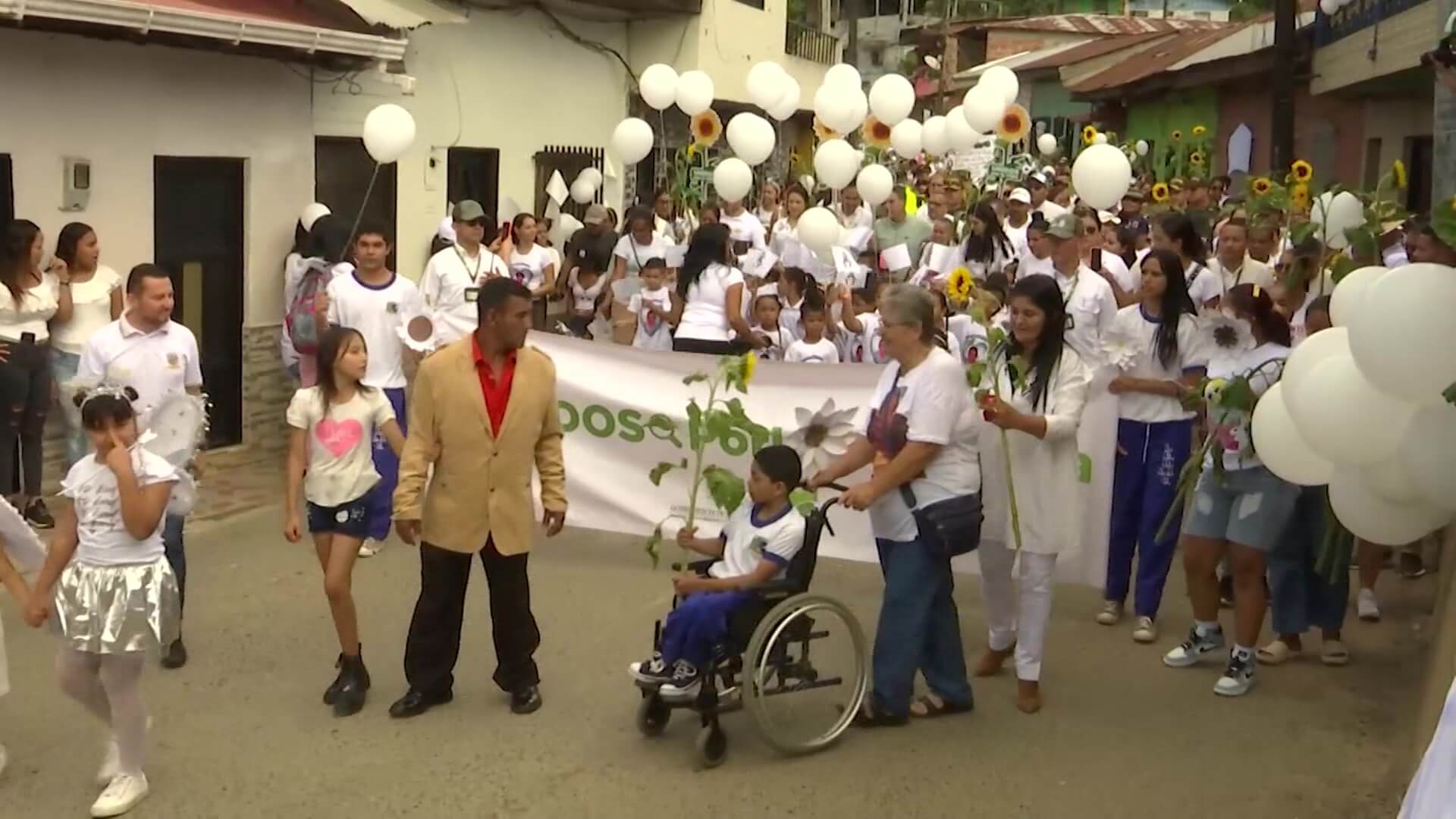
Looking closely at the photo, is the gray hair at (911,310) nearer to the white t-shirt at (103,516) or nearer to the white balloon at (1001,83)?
the white t-shirt at (103,516)

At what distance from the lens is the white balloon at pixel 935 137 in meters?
15.0

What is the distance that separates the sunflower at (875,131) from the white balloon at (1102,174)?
162 inches

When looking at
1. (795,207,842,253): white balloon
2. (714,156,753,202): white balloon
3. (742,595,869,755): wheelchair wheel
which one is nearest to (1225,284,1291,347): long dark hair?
(742,595,869,755): wheelchair wheel

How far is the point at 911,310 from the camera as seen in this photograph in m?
5.98

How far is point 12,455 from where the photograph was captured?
8.66 metres

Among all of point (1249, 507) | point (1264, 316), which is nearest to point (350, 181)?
point (1264, 316)

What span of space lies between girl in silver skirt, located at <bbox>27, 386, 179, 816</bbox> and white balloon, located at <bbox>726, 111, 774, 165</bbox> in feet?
27.5

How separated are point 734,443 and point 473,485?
2.51 m

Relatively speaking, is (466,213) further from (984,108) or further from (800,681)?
(984,108)

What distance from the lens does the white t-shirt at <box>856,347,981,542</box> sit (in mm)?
5906

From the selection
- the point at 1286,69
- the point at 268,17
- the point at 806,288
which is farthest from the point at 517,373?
the point at 1286,69

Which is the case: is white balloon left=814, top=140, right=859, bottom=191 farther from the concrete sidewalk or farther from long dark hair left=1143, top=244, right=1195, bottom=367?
the concrete sidewalk

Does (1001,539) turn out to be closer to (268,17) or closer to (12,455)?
(12,455)

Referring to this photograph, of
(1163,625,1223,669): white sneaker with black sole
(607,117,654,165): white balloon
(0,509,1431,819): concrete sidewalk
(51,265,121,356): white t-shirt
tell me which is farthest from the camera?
(607,117,654,165): white balloon
